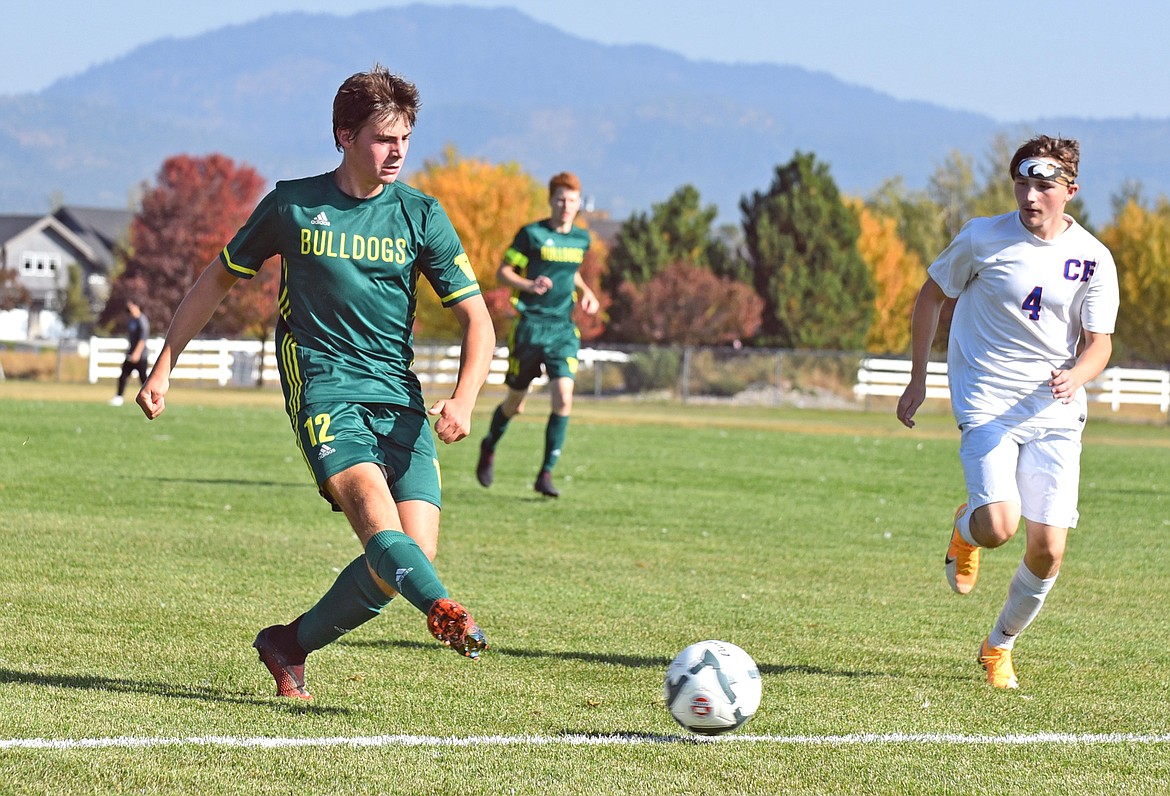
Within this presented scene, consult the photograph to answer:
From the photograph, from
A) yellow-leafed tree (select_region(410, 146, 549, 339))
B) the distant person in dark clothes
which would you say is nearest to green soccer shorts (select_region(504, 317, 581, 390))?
the distant person in dark clothes

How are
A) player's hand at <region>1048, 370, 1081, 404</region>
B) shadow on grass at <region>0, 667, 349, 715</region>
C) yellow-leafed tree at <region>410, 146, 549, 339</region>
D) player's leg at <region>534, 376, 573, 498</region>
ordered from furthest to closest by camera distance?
yellow-leafed tree at <region>410, 146, 549, 339</region>
player's leg at <region>534, 376, 573, 498</region>
player's hand at <region>1048, 370, 1081, 404</region>
shadow on grass at <region>0, 667, 349, 715</region>

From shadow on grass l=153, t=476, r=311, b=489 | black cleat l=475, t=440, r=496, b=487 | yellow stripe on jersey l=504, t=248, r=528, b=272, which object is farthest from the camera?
shadow on grass l=153, t=476, r=311, b=489

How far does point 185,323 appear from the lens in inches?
205

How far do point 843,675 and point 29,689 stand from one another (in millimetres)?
3158

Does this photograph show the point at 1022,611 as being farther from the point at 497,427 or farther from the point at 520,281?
the point at 497,427

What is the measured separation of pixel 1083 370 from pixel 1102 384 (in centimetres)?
3619

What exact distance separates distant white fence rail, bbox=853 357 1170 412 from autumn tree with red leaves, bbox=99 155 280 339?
2535cm

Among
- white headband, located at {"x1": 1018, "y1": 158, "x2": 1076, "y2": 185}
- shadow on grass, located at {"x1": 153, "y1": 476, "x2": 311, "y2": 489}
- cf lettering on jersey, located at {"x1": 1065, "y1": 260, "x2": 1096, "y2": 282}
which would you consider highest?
white headband, located at {"x1": 1018, "y1": 158, "x2": 1076, "y2": 185}

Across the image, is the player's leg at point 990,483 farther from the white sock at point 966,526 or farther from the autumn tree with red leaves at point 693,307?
the autumn tree with red leaves at point 693,307

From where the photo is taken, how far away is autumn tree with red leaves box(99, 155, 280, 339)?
55344mm

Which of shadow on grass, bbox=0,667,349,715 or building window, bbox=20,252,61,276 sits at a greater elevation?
shadow on grass, bbox=0,667,349,715

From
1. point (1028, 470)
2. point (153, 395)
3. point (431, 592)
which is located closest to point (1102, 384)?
point (1028, 470)

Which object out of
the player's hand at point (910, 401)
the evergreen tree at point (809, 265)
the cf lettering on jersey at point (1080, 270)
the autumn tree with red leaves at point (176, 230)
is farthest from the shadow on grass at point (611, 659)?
the autumn tree with red leaves at point (176, 230)

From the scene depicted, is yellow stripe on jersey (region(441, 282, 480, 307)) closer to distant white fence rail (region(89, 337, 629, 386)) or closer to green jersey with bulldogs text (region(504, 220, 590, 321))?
green jersey with bulldogs text (region(504, 220, 590, 321))
